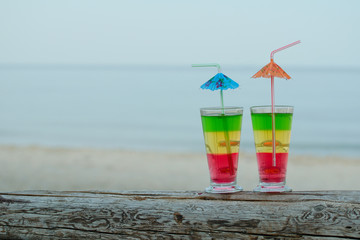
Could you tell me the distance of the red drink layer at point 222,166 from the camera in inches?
72.4

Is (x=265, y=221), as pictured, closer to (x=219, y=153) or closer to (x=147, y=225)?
(x=219, y=153)

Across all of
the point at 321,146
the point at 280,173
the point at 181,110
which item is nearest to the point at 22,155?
the point at 321,146

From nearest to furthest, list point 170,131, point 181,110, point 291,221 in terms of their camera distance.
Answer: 1. point 291,221
2. point 170,131
3. point 181,110

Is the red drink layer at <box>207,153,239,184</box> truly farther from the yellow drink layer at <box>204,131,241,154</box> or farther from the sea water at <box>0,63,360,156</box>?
the sea water at <box>0,63,360,156</box>

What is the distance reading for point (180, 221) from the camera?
6.09ft

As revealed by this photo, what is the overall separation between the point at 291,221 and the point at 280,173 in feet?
0.70

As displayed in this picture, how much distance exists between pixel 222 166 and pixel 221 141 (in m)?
0.10

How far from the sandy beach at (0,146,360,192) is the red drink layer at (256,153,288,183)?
4.35m

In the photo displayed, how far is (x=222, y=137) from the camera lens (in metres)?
1.81

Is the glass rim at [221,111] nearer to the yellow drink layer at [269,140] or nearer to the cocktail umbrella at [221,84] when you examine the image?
the cocktail umbrella at [221,84]

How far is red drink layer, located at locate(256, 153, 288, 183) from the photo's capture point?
1.86m

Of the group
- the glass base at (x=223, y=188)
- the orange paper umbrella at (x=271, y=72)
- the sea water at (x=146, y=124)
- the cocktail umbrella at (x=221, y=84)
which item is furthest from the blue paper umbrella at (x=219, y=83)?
the sea water at (x=146, y=124)

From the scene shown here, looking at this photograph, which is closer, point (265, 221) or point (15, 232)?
point (265, 221)

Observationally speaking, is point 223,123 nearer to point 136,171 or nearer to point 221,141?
point 221,141
